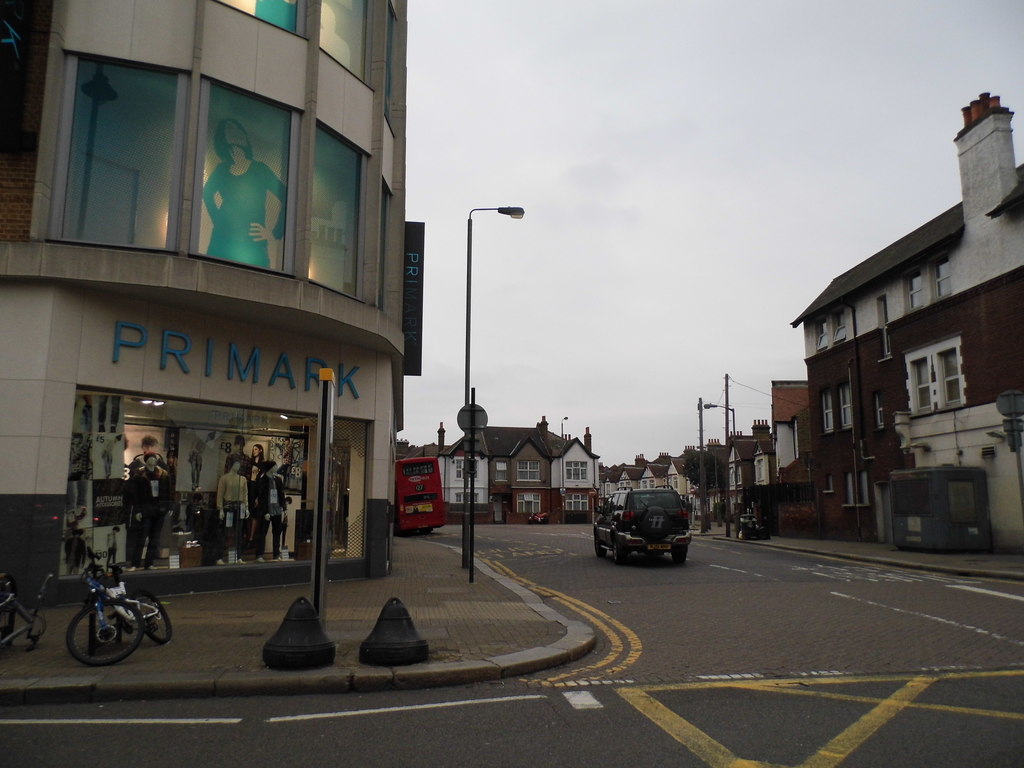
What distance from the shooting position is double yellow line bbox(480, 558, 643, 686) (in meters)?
7.27

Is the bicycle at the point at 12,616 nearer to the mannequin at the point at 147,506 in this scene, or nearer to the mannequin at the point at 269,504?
the mannequin at the point at 147,506

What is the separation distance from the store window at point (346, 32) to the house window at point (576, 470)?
66.2 metres

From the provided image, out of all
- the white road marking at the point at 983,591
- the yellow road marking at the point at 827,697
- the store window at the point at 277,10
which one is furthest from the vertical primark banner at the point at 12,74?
the white road marking at the point at 983,591

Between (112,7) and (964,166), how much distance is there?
2273 centimetres

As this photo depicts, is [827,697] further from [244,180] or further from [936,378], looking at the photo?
[936,378]

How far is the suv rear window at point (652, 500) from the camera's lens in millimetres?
19547

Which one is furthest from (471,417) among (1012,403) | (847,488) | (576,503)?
(576,503)

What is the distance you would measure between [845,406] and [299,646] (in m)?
27.7

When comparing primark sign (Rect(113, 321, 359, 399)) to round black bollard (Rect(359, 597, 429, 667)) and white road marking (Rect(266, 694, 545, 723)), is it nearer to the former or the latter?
round black bollard (Rect(359, 597, 429, 667))

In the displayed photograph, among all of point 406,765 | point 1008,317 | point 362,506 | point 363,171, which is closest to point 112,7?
point 363,171

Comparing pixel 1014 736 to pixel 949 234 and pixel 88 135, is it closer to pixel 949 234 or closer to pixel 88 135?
pixel 88 135

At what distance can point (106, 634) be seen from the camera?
7312 millimetres

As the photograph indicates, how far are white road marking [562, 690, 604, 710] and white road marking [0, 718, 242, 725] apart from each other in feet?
8.07

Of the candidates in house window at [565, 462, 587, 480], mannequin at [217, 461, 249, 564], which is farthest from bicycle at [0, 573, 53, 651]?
house window at [565, 462, 587, 480]
